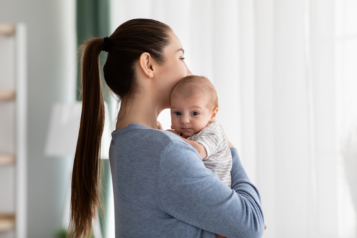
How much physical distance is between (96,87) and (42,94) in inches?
86.3

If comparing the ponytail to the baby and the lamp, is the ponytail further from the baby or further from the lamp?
the lamp

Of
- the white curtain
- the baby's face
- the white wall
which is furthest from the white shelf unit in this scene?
the baby's face

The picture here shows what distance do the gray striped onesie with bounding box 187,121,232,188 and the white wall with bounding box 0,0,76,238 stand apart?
230cm

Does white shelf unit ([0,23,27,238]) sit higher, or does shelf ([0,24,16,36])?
shelf ([0,24,16,36])

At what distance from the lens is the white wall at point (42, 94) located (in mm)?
3021

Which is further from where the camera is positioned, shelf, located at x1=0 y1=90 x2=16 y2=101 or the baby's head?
shelf, located at x1=0 y1=90 x2=16 y2=101

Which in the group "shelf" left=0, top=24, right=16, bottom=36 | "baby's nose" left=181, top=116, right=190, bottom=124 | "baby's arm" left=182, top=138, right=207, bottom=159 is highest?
"shelf" left=0, top=24, right=16, bottom=36

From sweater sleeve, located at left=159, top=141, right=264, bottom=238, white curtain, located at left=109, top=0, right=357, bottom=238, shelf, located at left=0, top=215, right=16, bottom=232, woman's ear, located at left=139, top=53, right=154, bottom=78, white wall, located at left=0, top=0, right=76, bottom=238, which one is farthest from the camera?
white wall, located at left=0, top=0, right=76, bottom=238

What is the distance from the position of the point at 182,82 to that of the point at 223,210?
433 mm

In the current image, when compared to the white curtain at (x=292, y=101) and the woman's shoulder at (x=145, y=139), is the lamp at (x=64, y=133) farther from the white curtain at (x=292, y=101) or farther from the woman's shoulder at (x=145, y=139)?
the woman's shoulder at (x=145, y=139)

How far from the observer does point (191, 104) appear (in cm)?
109

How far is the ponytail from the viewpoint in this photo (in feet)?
3.59

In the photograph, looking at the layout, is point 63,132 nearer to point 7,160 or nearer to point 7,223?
point 7,160

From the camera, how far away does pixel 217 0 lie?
196 cm
